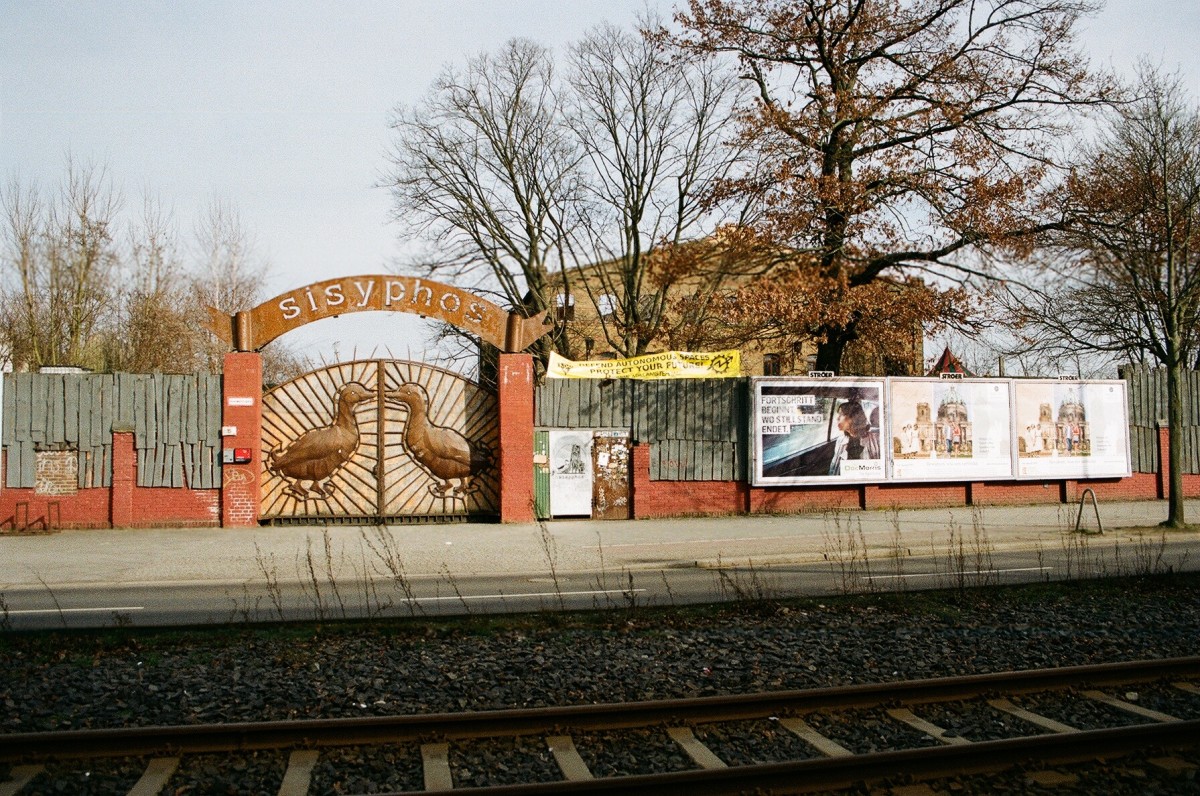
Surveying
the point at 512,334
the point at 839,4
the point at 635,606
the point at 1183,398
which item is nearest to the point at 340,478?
the point at 512,334

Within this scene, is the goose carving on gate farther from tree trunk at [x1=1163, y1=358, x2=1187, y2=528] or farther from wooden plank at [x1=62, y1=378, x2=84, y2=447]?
tree trunk at [x1=1163, y1=358, x2=1187, y2=528]

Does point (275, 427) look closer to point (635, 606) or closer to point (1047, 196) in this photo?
point (635, 606)

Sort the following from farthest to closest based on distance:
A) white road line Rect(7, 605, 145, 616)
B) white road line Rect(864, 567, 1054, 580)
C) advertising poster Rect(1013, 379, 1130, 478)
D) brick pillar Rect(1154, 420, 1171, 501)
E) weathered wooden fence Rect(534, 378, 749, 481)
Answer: brick pillar Rect(1154, 420, 1171, 501)
advertising poster Rect(1013, 379, 1130, 478)
weathered wooden fence Rect(534, 378, 749, 481)
white road line Rect(864, 567, 1054, 580)
white road line Rect(7, 605, 145, 616)

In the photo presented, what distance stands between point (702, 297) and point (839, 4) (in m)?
10.2

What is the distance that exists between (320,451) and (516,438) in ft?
14.4

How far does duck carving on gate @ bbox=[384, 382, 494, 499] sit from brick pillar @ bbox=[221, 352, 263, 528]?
2.92 meters

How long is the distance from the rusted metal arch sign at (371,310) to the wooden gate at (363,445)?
4.08ft

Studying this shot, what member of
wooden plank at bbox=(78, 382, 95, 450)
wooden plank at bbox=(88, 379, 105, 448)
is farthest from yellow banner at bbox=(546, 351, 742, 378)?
wooden plank at bbox=(78, 382, 95, 450)

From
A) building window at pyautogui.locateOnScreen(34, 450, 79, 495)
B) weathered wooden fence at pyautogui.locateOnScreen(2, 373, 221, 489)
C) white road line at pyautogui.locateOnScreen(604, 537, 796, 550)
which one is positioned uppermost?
weathered wooden fence at pyautogui.locateOnScreen(2, 373, 221, 489)

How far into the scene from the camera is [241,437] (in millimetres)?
21516

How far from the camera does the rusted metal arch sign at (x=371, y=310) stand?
71.6ft

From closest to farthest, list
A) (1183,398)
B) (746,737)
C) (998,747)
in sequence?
1. (998,747)
2. (746,737)
3. (1183,398)

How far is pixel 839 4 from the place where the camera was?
25672 mm

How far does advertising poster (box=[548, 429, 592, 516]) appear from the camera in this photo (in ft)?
74.7
